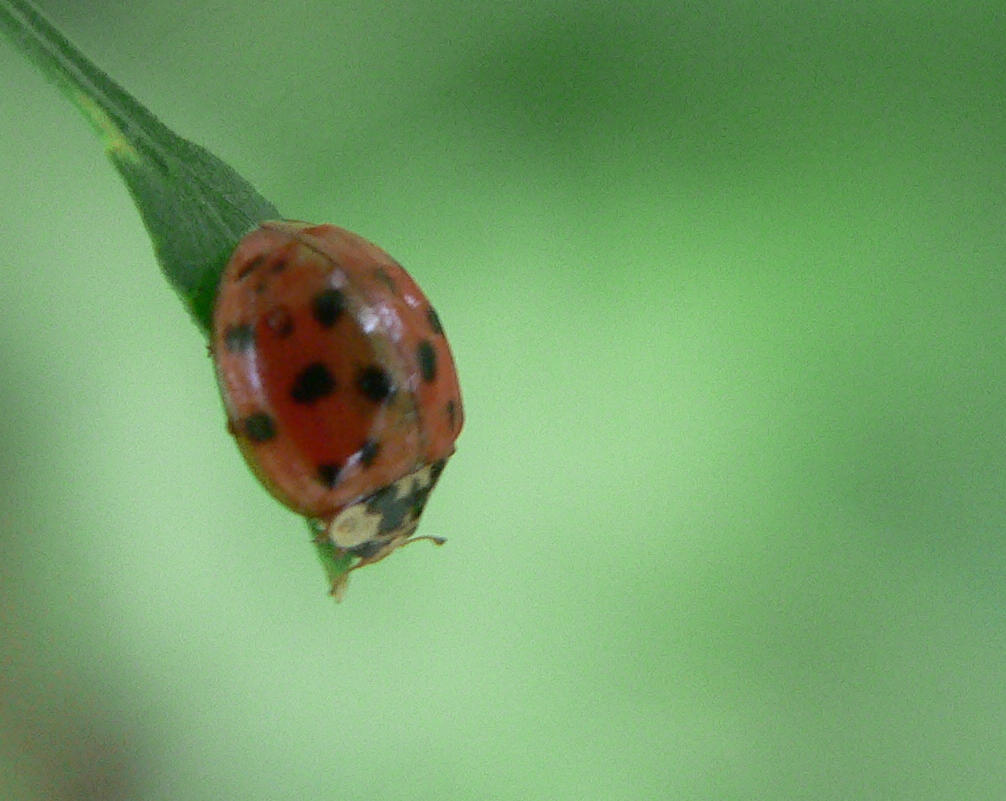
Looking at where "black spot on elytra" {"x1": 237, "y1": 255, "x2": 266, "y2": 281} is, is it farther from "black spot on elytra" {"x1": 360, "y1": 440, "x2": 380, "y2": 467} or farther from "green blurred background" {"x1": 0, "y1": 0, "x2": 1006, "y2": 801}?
"green blurred background" {"x1": 0, "y1": 0, "x2": 1006, "y2": 801}

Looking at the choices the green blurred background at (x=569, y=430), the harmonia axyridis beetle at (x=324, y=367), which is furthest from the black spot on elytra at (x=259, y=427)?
the green blurred background at (x=569, y=430)

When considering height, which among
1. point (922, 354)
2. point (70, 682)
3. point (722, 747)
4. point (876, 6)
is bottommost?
point (722, 747)

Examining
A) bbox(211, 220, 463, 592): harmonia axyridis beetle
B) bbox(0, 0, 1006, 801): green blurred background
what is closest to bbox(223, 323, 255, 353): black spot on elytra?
bbox(211, 220, 463, 592): harmonia axyridis beetle

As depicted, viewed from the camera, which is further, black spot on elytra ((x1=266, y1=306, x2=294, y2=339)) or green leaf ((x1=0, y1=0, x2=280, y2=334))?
black spot on elytra ((x1=266, y1=306, x2=294, y2=339))

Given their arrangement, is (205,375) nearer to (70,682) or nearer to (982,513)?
(70,682)

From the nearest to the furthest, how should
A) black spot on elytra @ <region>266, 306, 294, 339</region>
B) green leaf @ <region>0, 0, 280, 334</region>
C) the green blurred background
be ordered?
green leaf @ <region>0, 0, 280, 334</region> → black spot on elytra @ <region>266, 306, 294, 339</region> → the green blurred background

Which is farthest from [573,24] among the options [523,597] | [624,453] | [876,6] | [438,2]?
[523,597]

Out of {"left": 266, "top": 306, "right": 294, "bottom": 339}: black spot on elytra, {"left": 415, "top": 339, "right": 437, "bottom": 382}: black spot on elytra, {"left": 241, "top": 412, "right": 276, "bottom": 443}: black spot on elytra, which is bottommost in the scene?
{"left": 241, "top": 412, "right": 276, "bottom": 443}: black spot on elytra

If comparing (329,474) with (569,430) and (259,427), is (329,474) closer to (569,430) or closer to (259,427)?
(259,427)
